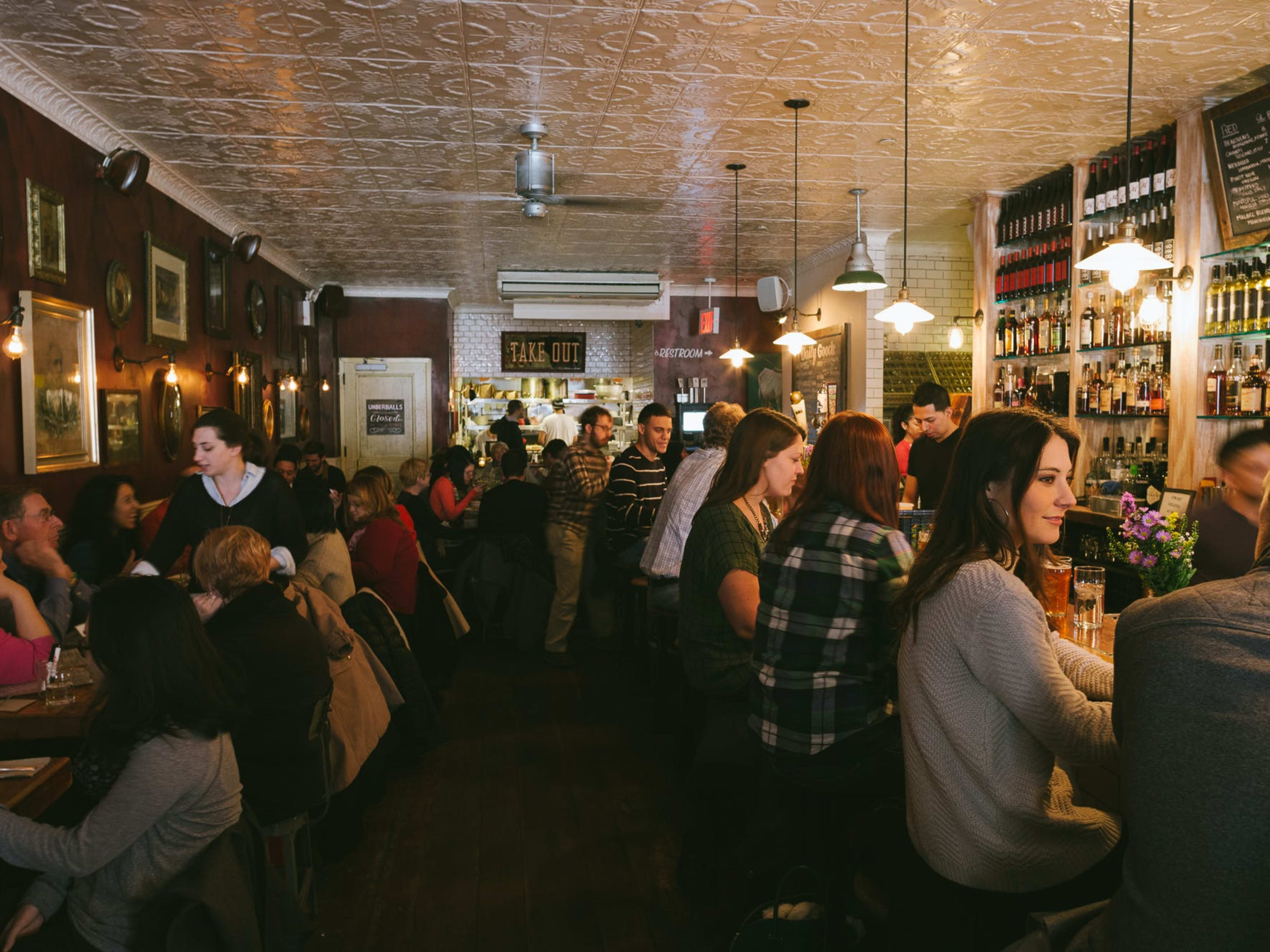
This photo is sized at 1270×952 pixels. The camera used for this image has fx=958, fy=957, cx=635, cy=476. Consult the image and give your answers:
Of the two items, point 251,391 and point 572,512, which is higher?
point 251,391

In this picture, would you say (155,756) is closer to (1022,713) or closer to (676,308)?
(1022,713)

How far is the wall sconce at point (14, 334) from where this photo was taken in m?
4.36

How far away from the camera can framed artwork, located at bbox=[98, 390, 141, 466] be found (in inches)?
221

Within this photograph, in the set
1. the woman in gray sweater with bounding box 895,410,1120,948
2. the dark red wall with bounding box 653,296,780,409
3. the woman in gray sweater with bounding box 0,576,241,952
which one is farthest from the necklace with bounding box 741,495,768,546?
the dark red wall with bounding box 653,296,780,409

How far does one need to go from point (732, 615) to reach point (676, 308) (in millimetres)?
9524

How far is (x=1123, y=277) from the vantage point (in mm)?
3988

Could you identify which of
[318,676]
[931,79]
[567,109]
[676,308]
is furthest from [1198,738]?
[676,308]

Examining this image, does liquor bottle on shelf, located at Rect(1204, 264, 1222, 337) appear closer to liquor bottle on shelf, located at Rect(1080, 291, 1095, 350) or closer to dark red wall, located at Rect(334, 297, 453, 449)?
liquor bottle on shelf, located at Rect(1080, 291, 1095, 350)

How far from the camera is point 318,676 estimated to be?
2.89 metres

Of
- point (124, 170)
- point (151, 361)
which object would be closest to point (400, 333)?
point (151, 361)

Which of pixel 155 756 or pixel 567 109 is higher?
pixel 567 109

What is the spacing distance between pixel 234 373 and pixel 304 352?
318 centimetres

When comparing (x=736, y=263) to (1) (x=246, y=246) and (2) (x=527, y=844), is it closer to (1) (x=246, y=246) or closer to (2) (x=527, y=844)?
(1) (x=246, y=246)

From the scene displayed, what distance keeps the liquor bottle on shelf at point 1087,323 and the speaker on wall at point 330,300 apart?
27.5ft
